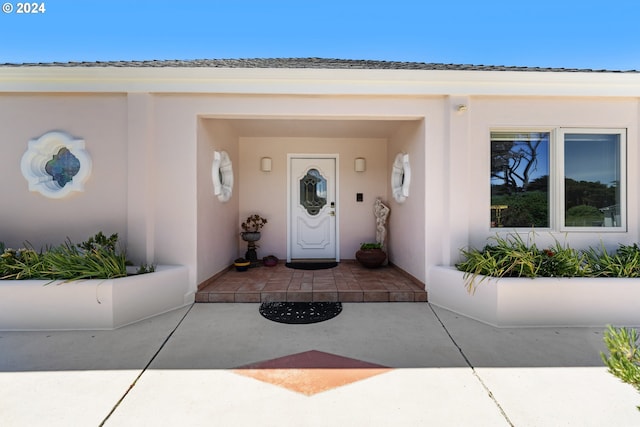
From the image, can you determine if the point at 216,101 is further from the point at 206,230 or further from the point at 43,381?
the point at 43,381

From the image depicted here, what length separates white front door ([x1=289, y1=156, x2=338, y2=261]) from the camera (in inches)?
238

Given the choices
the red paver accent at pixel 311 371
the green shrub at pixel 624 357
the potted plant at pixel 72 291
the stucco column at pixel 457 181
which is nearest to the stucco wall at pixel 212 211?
the potted plant at pixel 72 291

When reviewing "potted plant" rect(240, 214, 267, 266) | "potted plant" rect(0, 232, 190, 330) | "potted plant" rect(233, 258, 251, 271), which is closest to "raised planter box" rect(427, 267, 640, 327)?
"potted plant" rect(233, 258, 251, 271)

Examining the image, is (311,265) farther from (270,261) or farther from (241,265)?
(241,265)

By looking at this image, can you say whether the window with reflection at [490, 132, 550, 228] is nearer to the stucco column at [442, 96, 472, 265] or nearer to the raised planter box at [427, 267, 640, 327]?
the stucco column at [442, 96, 472, 265]

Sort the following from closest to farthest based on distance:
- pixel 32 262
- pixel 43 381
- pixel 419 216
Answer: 1. pixel 43 381
2. pixel 32 262
3. pixel 419 216

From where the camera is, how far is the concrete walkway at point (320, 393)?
1.86 meters

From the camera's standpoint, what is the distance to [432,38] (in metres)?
6.41

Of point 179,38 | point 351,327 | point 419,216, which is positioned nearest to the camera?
point 351,327

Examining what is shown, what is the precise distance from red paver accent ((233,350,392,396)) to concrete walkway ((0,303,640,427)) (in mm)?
69

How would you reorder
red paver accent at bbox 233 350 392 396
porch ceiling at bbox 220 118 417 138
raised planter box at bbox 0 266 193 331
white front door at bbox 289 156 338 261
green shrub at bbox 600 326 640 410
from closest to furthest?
green shrub at bbox 600 326 640 410 → red paver accent at bbox 233 350 392 396 → raised planter box at bbox 0 266 193 331 → porch ceiling at bbox 220 118 417 138 → white front door at bbox 289 156 338 261

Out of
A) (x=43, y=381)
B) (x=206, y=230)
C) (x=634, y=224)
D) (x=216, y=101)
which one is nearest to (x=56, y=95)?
(x=216, y=101)

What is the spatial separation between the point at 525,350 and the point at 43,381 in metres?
4.29

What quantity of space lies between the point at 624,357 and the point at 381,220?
4431 millimetres
